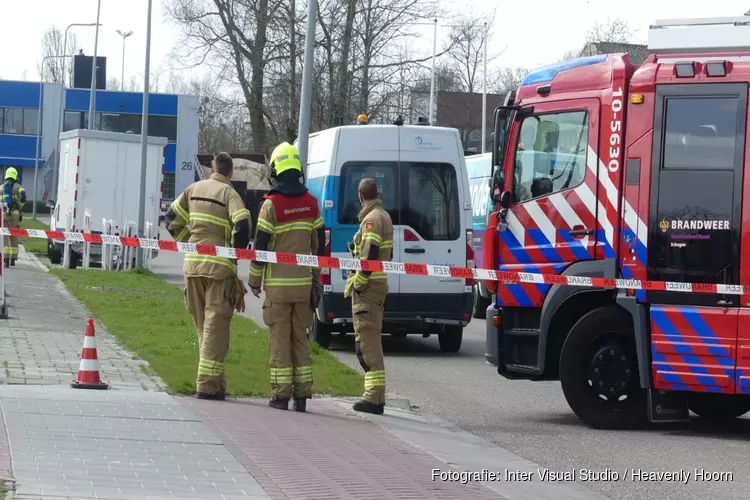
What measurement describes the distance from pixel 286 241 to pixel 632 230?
109 inches

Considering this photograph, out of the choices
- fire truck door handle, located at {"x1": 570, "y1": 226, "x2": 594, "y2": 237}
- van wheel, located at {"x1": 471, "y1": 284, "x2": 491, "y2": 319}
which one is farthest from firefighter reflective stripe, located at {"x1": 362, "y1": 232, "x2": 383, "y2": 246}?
van wheel, located at {"x1": 471, "y1": 284, "x2": 491, "y2": 319}

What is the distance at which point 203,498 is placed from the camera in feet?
20.1

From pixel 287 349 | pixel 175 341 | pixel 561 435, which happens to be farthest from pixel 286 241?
pixel 175 341

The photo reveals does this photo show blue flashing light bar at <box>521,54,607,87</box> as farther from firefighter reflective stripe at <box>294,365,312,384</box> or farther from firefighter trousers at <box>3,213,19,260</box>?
firefighter trousers at <box>3,213,19,260</box>

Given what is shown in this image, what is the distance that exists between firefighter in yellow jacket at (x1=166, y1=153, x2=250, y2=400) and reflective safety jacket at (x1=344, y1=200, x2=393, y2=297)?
97 cm

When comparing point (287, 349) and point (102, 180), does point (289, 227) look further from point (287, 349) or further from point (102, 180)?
point (102, 180)

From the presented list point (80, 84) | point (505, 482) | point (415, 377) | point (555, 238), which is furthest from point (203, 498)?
point (80, 84)

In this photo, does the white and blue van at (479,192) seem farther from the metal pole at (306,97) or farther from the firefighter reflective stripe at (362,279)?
the firefighter reflective stripe at (362,279)

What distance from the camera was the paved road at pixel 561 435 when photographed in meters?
7.73

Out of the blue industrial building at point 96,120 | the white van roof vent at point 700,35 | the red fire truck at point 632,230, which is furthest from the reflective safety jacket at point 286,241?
the blue industrial building at point 96,120

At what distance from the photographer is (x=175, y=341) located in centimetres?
1359

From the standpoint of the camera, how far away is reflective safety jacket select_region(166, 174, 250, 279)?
9.71 m

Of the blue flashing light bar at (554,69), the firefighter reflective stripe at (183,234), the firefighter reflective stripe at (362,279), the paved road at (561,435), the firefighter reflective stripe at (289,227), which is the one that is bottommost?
the paved road at (561,435)

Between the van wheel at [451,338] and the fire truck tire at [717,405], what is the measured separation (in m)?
5.04
